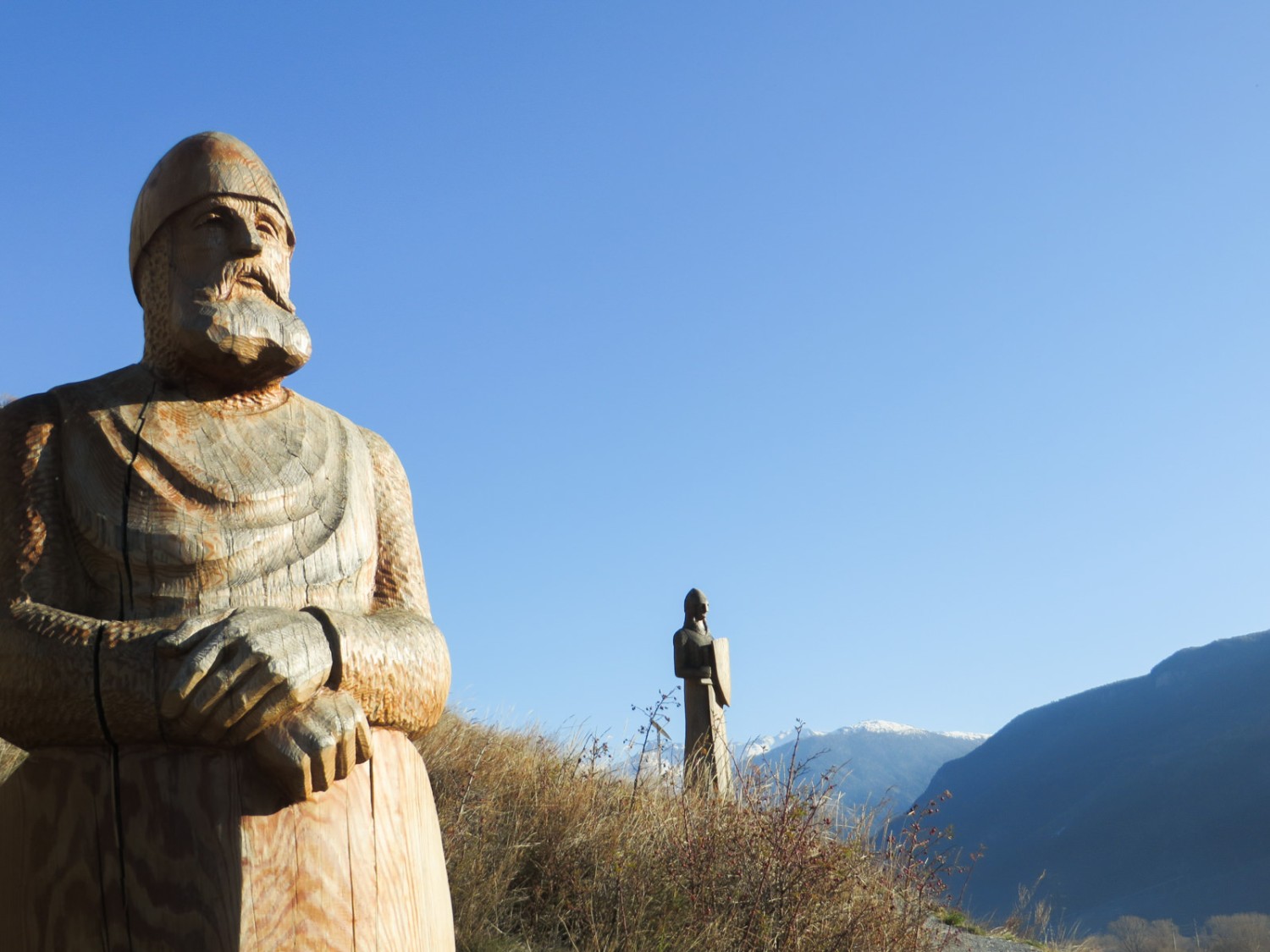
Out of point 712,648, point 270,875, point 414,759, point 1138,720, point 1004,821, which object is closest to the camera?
point 270,875

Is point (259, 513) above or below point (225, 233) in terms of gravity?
below

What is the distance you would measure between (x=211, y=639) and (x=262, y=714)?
0.52ft

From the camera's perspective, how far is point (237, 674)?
199 centimetres

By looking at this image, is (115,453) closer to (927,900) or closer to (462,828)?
(462,828)

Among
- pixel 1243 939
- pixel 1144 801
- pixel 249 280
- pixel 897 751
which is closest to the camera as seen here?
pixel 249 280

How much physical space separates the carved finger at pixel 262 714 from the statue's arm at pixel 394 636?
116 millimetres

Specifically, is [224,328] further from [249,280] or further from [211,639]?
[211,639]

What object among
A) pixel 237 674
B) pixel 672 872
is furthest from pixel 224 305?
pixel 672 872

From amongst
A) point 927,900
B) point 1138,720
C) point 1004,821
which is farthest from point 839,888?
point 1138,720

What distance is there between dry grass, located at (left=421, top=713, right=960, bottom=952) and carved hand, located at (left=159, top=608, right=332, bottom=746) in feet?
12.4

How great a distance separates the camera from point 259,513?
2303 mm

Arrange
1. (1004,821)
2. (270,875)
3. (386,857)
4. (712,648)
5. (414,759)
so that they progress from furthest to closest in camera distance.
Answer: (1004,821) < (712,648) < (414,759) < (386,857) < (270,875)

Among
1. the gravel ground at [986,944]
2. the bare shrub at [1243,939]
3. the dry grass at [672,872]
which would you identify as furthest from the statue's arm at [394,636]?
the bare shrub at [1243,939]

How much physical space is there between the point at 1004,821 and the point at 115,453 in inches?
2527
